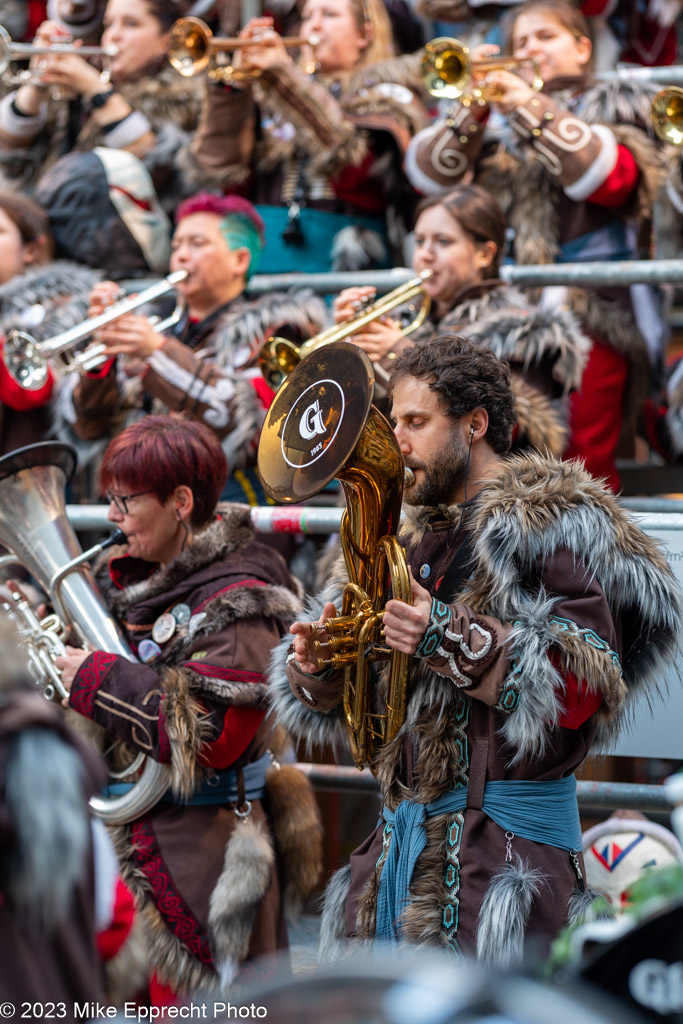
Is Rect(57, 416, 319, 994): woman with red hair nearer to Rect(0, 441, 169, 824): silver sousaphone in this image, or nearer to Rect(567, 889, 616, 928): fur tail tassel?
Rect(0, 441, 169, 824): silver sousaphone

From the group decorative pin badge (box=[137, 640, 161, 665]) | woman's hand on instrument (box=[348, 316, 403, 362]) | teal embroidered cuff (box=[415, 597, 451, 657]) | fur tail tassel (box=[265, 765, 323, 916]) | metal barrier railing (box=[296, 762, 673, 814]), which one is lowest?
fur tail tassel (box=[265, 765, 323, 916])

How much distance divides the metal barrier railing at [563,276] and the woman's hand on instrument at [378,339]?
42cm

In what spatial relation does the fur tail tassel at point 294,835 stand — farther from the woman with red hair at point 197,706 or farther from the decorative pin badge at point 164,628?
the decorative pin badge at point 164,628

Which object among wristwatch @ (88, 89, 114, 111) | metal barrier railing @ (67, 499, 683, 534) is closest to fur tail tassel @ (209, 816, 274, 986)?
metal barrier railing @ (67, 499, 683, 534)

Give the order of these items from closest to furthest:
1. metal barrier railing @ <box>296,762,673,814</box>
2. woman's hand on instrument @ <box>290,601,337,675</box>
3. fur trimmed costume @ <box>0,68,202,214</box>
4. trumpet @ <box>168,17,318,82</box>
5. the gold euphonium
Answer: the gold euphonium < woman's hand on instrument @ <box>290,601,337,675</box> < metal barrier railing @ <box>296,762,673,814</box> < trumpet @ <box>168,17,318,82</box> < fur trimmed costume @ <box>0,68,202,214</box>

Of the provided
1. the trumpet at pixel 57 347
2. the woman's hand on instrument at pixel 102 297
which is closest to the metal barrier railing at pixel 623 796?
the trumpet at pixel 57 347

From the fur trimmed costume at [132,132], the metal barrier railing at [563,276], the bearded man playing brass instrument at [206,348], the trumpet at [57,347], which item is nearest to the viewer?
the metal barrier railing at [563,276]

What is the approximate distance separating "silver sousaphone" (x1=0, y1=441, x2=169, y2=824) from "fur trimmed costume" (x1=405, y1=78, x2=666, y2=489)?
1866 millimetres

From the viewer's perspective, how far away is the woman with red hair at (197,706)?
3.44m

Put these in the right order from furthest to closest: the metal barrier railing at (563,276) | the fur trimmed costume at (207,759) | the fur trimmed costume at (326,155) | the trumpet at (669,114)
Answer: the fur trimmed costume at (326,155) < the trumpet at (669,114) < the metal barrier railing at (563,276) < the fur trimmed costume at (207,759)

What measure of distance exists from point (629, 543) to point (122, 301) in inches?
118

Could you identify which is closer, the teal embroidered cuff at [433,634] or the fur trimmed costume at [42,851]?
the fur trimmed costume at [42,851]

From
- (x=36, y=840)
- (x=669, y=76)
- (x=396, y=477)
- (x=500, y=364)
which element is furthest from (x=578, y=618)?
(x=669, y=76)

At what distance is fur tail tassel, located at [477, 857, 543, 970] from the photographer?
8.75 ft
